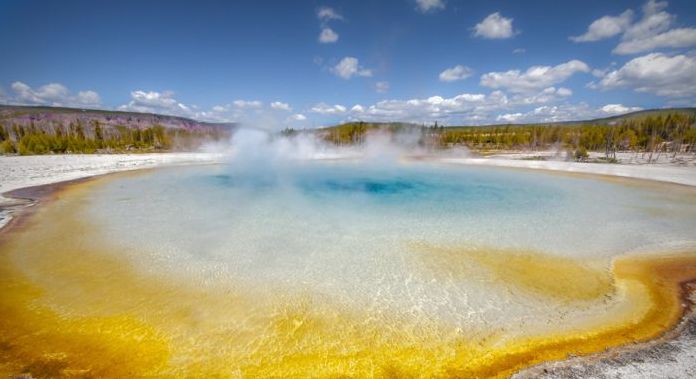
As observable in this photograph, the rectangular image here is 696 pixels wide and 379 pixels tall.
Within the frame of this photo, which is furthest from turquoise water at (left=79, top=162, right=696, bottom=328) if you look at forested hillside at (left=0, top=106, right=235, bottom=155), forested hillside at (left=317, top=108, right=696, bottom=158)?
forested hillside at (left=0, top=106, right=235, bottom=155)

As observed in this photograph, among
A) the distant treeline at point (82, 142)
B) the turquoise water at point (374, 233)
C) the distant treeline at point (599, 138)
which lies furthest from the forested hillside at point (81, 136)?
the turquoise water at point (374, 233)

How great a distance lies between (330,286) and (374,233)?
3062mm

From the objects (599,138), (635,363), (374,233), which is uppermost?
(599,138)

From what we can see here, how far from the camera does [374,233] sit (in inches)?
329

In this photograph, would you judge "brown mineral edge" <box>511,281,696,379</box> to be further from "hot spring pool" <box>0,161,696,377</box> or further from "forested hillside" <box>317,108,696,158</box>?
"forested hillside" <box>317,108,696,158</box>

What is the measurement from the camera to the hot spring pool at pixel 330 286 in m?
3.92

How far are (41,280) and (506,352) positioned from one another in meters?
7.80

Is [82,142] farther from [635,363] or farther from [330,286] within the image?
[635,363]

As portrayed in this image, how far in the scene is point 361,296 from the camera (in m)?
5.23

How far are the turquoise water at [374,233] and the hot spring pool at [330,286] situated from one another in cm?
6

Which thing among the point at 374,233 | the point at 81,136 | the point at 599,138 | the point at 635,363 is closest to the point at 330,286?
the point at 374,233

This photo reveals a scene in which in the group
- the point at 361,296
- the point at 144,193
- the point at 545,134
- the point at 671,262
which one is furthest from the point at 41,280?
the point at 545,134

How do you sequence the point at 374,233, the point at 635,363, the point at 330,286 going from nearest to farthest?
the point at 635,363, the point at 330,286, the point at 374,233

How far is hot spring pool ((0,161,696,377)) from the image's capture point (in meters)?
3.92
